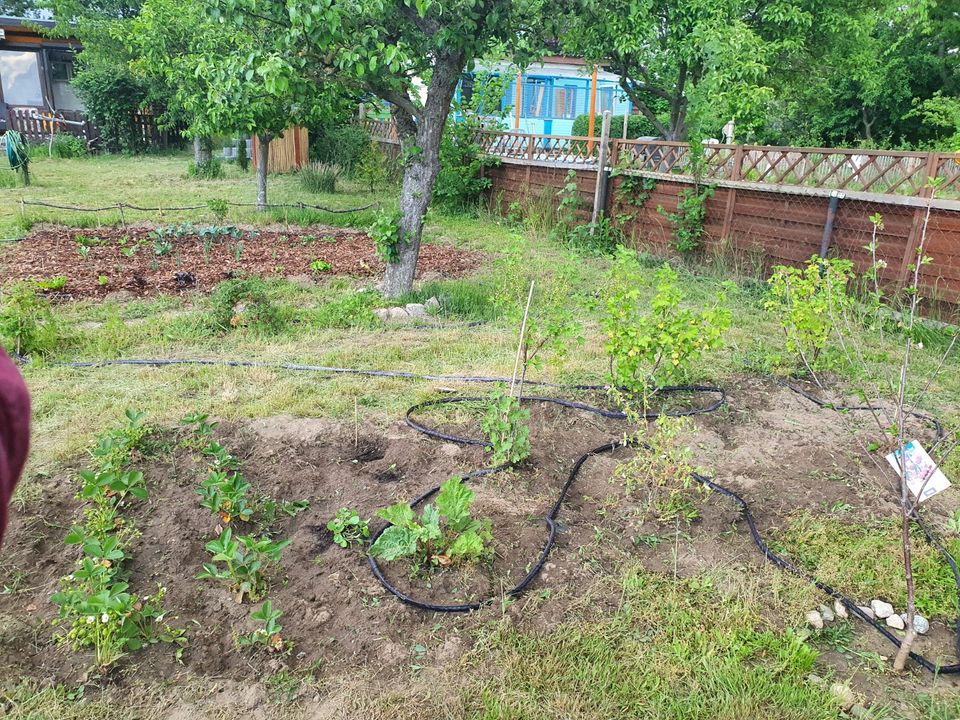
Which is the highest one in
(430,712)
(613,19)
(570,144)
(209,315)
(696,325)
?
(613,19)

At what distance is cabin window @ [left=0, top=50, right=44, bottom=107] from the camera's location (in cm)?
2008

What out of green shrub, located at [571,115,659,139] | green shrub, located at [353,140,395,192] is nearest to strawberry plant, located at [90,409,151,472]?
green shrub, located at [353,140,395,192]

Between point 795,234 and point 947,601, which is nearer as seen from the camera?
point 947,601

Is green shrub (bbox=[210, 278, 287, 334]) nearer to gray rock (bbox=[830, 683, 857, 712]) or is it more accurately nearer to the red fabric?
gray rock (bbox=[830, 683, 857, 712])

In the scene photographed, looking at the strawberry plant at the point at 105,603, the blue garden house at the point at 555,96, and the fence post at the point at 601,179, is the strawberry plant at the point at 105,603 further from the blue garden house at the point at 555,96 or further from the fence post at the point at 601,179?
the blue garden house at the point at 555,96

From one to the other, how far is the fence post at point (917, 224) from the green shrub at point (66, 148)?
662 inches

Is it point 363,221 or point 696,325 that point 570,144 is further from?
point 696,325

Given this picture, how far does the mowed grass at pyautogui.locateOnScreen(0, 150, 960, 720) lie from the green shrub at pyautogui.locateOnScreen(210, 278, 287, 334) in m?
0.09

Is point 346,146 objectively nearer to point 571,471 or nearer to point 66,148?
point 66,148

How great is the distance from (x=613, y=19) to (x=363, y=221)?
4866 millimetres

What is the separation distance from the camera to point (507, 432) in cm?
338

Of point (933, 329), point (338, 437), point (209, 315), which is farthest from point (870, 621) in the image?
point (209, 315)

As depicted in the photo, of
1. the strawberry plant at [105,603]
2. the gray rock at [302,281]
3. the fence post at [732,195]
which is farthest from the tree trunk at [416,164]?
the strawberry plant at [105,603]

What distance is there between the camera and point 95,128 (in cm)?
1764
